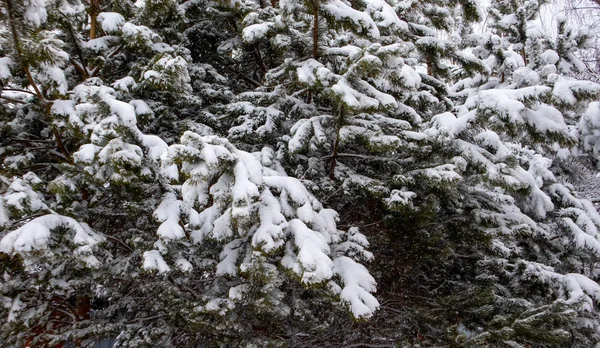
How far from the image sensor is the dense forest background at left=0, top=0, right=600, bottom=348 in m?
2.81

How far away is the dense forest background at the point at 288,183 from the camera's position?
9.23 feet

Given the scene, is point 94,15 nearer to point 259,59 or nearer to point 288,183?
point 259,59

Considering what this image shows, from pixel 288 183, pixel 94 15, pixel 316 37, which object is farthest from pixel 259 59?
pixel 288 183

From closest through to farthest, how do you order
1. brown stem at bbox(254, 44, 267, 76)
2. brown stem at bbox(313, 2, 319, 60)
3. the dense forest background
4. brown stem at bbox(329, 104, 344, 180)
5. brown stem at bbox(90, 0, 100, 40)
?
the dense forest background < brown stem at bbox(329, 104, 344, 180) < brown stem at bbox(313, 2, 319, 60) < brown stem at bbox(90, 0, 100, 40) < brown stem at bbox(254, 44, 267, 76)

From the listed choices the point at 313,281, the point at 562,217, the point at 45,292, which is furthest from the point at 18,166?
the point at 562,217

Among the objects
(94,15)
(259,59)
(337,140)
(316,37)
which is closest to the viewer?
(337,140)

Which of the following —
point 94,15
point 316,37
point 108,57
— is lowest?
point 108,57

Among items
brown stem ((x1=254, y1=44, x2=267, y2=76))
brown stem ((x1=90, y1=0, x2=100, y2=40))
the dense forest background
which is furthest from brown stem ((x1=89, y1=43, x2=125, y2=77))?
brown stem ((x1=254, y1=44, x2=267, y2=76))

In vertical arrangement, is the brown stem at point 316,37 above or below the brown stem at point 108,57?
above

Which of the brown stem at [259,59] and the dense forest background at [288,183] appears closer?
the dense forest background at [288,183]

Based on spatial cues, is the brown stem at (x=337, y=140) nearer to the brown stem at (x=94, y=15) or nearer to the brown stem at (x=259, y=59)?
the brown stem at (x=259, y=59)

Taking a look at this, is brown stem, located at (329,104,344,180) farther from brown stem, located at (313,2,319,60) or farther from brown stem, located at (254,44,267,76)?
brown stem, located at (254,44,267,76)

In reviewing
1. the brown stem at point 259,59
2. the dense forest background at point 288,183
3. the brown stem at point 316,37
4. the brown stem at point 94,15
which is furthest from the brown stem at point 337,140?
the brown stem at point 94,15

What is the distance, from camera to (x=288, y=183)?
2936 millimetres
